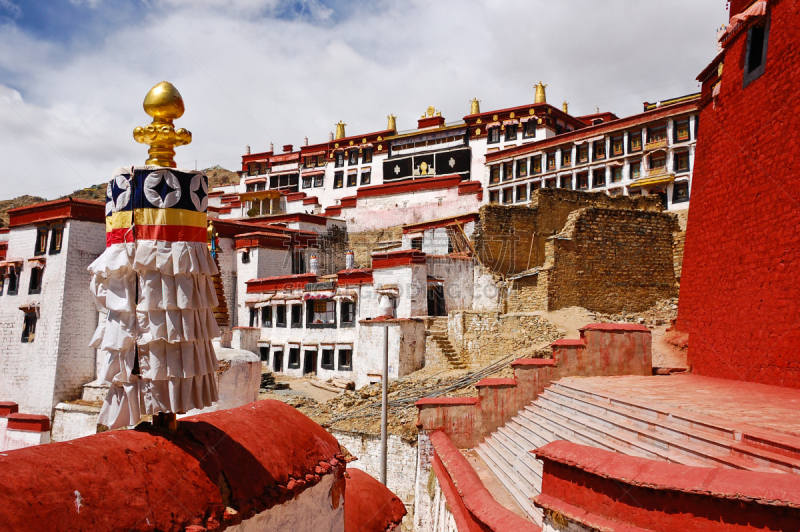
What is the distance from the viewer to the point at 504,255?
22.6m

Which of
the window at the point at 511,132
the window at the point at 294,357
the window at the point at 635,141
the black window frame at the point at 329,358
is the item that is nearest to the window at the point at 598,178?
the window at the point at 635,141

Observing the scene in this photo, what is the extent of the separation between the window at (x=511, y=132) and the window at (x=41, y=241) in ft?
91.8

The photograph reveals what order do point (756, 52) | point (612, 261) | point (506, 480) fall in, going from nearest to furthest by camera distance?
point (506, 480)
point (756, 52)
point (612, 261)

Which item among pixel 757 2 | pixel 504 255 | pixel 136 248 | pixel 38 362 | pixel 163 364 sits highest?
pixel 757 2

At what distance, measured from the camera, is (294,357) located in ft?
81.3

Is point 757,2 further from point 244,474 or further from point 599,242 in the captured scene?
point 599,242

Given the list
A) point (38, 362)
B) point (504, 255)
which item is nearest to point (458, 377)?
point (504, 255)

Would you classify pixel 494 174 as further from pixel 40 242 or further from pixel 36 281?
pixel 36 281

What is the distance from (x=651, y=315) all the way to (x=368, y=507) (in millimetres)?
14787

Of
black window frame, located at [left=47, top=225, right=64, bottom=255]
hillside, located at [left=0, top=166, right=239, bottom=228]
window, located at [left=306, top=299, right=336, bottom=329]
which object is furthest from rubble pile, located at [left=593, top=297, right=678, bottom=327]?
hillside, located at [left=0, top=166, right=239, bottom=228]

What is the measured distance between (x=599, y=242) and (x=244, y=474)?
1811 cm

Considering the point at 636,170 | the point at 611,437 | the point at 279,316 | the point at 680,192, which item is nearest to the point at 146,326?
the point at 611,437

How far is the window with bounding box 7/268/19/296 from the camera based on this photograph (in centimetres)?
2312

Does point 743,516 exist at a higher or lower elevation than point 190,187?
lower
